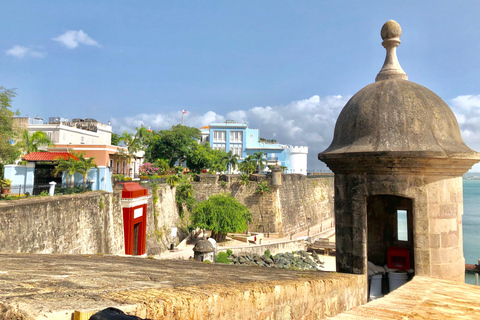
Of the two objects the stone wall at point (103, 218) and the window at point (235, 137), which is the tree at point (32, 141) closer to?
the stone wall at point (103, 218)

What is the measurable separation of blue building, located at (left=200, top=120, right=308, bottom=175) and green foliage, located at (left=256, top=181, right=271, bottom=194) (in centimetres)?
2281

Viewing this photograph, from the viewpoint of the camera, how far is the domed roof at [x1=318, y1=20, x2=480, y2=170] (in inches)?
161

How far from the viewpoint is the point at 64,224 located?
1159cm

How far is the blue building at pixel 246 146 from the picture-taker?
5481cm

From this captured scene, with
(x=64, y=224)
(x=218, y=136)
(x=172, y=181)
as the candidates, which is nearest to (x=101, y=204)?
(x=64, y=224)

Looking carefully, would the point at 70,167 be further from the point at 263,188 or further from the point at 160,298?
the point at 263,188

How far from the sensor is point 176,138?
40.9m

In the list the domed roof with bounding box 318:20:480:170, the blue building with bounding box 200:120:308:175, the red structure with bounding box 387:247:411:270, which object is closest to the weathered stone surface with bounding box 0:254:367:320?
the domed roof with bounding box 318:20:480:170

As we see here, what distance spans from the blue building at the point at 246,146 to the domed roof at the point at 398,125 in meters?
49.8

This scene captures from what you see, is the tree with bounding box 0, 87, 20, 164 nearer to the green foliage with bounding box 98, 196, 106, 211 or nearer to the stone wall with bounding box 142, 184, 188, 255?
the green foliage with bounding box 98, 196, 106, 211

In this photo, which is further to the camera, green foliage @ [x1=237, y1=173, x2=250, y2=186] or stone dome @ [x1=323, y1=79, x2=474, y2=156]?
green foliage @ [x1=237, y1=173, x2=250, y2=186]

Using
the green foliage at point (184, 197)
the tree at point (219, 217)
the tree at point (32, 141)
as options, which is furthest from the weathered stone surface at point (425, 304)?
the tree at point (32, 141)

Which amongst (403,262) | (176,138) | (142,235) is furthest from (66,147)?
(403,262)

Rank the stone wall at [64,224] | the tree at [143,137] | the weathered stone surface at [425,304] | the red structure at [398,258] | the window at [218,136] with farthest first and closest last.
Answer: the window at [218,136]
the tree at [143,137]
the stone wall at [64,224]
the red structure at [398,258]
the weathered stone surface at [425,304]
